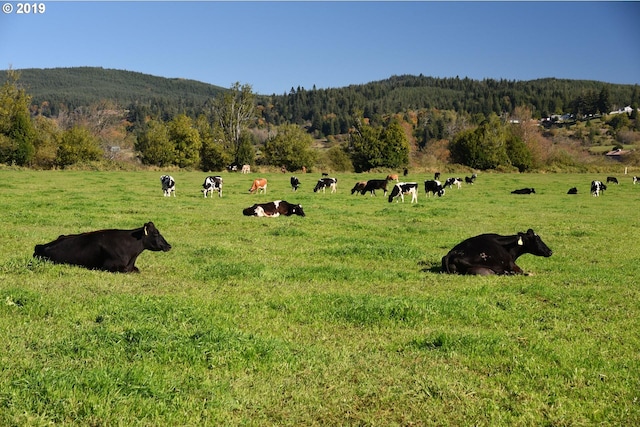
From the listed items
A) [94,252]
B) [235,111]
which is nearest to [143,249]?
[94,252]

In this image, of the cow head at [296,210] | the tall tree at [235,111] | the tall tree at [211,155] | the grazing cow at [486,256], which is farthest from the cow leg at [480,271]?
the tall tree at [235,111]

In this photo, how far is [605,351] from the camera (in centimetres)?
632

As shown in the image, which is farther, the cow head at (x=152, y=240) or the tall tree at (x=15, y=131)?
the tall tree at (x=15, y=131)

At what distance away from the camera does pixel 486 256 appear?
1136 cm

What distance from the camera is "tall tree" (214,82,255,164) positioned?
8675 cm

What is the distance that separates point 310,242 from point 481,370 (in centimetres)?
981

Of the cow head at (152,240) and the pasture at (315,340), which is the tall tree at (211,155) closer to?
the pasture at (315,340)

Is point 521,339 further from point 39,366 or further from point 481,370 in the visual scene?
point 39,366

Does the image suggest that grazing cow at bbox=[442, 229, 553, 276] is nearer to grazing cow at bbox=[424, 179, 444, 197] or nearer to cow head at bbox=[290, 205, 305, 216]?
cow head at bbox=[290, 205, 305, 216]

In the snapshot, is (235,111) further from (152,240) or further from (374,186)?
(152,240)

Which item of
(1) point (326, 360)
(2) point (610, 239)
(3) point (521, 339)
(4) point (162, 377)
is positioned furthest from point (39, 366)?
(2) point (610, 239)

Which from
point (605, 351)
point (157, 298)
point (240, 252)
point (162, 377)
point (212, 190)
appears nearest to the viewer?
point (162, 377)

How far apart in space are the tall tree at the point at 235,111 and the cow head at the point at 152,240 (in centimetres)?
7554

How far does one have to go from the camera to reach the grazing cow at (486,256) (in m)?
11.2
